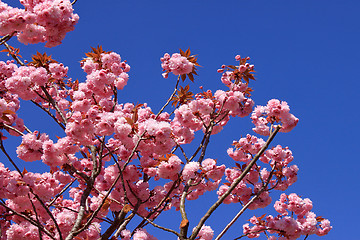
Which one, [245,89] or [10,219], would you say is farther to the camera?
[245,89]

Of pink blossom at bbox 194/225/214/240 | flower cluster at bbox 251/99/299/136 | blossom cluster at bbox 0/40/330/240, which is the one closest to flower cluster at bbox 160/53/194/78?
blossom cluster at bbox 0/40/330/240

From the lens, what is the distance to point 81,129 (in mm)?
3973

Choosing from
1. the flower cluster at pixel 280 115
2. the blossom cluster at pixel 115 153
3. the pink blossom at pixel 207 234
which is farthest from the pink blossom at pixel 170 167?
the flower cluster at pixel 280 115

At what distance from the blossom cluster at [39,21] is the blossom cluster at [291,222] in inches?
157

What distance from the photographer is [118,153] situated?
482 cm

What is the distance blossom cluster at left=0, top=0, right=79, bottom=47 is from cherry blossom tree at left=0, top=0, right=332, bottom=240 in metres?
0.01

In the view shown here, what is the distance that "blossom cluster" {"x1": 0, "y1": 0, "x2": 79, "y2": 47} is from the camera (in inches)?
152

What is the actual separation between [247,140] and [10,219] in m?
3.80

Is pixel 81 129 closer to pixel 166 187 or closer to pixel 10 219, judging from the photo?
pixel 166 187

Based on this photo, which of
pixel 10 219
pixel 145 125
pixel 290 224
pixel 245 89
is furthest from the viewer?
pixel 245 89

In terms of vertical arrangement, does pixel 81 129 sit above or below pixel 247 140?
below

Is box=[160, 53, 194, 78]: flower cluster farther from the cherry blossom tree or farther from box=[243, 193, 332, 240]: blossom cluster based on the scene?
box=[243, 193, 332, 240]: blossom cluster


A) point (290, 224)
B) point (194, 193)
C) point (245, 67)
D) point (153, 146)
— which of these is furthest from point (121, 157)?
point (290, 224)

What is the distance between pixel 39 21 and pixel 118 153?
79.7 inches
